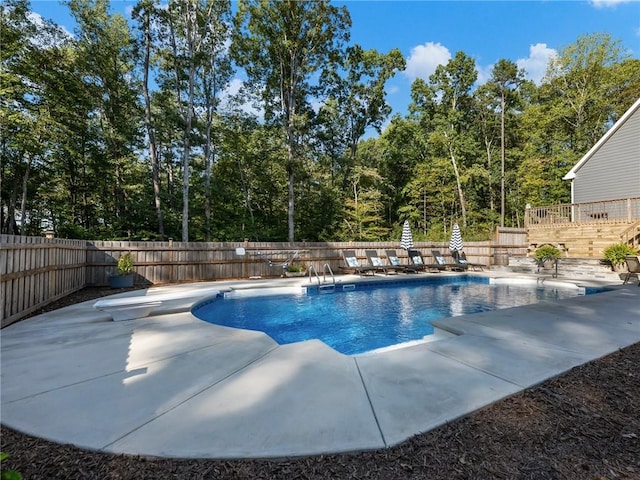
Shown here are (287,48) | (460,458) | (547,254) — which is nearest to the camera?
(460,458)

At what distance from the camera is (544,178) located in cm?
2022

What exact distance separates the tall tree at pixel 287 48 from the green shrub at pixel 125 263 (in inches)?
297

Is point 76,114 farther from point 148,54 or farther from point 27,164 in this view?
point 148,54

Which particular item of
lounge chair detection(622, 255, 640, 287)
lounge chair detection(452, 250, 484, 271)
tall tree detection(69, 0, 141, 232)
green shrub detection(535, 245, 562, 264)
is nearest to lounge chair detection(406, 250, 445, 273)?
lounge chair detection(452, 250, 484, 271)

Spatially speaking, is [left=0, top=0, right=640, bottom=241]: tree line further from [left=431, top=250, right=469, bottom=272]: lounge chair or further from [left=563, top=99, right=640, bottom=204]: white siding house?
[left=431, top=250, right=469, bottom=272]: lounge chair

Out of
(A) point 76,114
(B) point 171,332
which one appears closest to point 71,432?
(B) point 171,332

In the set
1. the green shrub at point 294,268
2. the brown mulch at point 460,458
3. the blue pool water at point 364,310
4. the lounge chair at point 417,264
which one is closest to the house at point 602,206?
the blue pool water at point 364,310

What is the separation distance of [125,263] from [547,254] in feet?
46.2

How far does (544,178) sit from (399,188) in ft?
31.6

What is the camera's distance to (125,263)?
7789 mm

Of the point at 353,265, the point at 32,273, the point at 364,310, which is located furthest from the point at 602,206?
the point at 32,273

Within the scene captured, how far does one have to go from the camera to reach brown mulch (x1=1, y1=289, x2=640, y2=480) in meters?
1.41

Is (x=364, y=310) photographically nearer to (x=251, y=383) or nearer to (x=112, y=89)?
(x=251, y=383)

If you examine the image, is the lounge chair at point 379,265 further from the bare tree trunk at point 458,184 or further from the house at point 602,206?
→ the bare tree trunk at point 458,184
